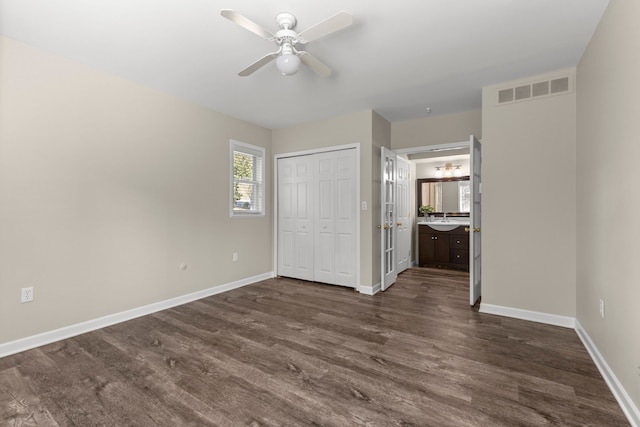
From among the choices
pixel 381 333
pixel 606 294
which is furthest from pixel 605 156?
pixel 381 333

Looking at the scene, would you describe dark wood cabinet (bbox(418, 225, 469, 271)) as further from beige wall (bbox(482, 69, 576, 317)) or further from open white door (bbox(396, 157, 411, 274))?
beige wall (bbox(482, 69, 576, 317))

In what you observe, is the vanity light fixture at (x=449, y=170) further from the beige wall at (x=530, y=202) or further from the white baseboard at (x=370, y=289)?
the white baseboard at (x=370, y=289)

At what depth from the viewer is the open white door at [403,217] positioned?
5.41 m

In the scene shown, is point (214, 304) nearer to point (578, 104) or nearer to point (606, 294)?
point (606, 294)

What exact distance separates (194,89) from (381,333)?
11.2 feet

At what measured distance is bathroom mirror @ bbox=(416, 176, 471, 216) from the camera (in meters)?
6.22

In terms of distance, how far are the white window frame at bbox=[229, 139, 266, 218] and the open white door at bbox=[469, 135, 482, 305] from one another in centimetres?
318

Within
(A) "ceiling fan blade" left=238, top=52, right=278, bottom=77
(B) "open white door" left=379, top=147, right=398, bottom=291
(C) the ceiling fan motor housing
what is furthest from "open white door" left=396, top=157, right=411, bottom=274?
(C) the ceiling fan motor housing

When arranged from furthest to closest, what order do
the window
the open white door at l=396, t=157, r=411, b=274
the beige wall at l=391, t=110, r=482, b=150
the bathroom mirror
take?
the bathroom mirror → the open white door at l=396, t=157, r=411, b=274 → the window → the beige wall at l=391, t=110, r=482, b=150

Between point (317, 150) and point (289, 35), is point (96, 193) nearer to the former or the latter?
point (289, 35)

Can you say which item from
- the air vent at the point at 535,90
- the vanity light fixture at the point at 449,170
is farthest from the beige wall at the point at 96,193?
the vanity light fixture at the point at 449,170

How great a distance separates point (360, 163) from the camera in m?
4.25

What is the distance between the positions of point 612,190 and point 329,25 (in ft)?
7.33

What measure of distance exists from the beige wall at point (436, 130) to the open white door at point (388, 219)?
0.34 m
